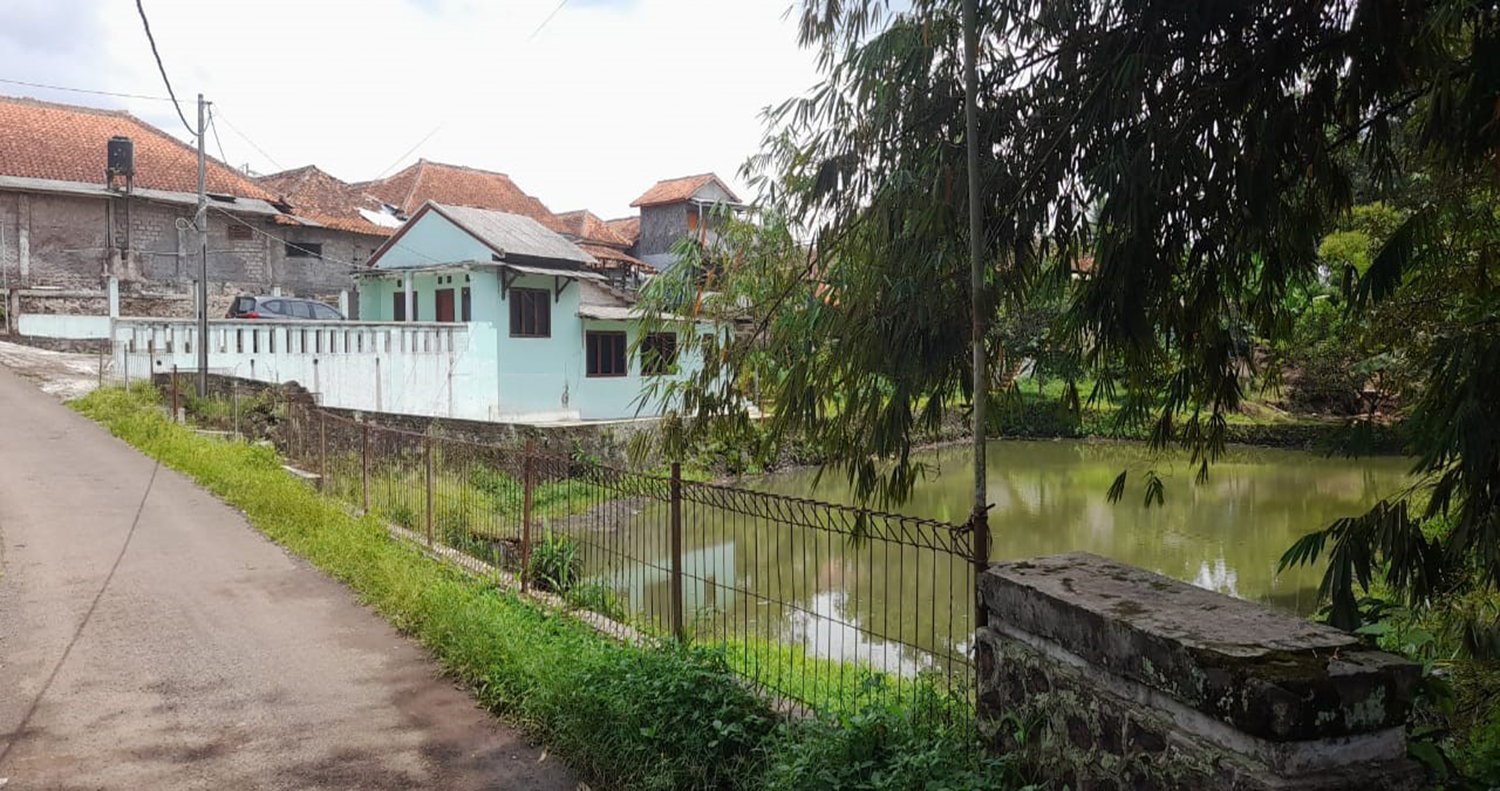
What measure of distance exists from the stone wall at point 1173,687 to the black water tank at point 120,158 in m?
27.5

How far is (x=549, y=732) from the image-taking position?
15.6 ft

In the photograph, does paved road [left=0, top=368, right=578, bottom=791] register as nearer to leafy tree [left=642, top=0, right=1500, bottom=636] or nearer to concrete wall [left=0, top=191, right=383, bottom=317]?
leafy tree [left=642, top=0, right=1500, bottom=636]

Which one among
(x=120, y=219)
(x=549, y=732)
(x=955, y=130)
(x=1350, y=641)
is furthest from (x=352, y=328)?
(x=1350, y=641)

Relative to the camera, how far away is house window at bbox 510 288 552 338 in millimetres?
21938

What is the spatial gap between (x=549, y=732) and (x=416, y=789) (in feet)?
2.35

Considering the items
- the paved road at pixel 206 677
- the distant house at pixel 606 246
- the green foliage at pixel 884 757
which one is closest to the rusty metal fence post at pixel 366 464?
the paved road at pixel 206 677

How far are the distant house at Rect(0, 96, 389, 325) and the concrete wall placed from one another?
0.03 m

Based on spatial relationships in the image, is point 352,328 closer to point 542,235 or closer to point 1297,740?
point 542,235

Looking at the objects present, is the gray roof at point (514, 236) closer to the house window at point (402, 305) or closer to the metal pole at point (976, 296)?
the house window at point (402, 305)

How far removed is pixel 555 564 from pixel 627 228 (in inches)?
1178

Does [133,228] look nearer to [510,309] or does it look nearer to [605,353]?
[510,309]

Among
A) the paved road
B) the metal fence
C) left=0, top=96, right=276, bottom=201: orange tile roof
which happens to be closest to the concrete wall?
left=0, top=96, right=276, bottom=201: orange tile roof

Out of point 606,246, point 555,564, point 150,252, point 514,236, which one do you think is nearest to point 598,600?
point 555,564

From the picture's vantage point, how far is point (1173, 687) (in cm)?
256
